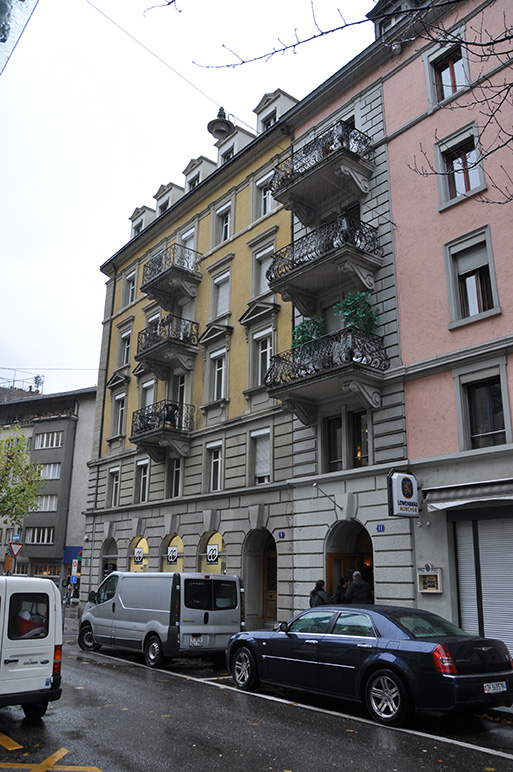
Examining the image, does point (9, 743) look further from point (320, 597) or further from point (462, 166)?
point (462, 166)

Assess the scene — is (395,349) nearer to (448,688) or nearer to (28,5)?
(448,688)

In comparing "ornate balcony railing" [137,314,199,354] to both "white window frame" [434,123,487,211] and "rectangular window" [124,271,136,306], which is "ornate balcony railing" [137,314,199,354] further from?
"white window frame" [434,123,487,211]

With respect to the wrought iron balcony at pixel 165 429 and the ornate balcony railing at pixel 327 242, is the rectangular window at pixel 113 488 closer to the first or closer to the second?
the wrought iron balcony at pixel 165 429

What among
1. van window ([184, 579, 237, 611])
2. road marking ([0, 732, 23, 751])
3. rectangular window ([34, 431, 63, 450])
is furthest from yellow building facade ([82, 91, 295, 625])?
rectangular window ([34, 431, 63, 450])

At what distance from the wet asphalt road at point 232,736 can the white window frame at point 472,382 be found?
6.26 meters

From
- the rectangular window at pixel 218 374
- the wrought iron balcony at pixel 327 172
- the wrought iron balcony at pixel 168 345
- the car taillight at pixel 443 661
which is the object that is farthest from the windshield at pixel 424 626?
the wrought iron balcony at pixel 168 345

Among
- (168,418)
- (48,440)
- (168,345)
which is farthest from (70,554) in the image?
(168,345)

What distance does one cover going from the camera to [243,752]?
697cm

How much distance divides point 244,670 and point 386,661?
337cm

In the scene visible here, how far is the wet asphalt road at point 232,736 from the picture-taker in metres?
6.59

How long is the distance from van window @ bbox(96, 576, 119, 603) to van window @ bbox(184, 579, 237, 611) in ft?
9.03

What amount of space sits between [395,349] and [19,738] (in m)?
12.0

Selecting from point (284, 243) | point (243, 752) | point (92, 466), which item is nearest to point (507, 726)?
point (243, 752)

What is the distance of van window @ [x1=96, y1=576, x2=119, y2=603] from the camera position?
1580 cm
